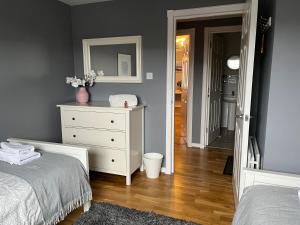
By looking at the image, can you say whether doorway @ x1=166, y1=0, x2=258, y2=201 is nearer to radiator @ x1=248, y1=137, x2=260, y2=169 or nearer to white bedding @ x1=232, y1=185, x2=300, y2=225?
radiator @ x1=248, y1=137, x2=260, y2=169

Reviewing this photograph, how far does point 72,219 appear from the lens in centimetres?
216

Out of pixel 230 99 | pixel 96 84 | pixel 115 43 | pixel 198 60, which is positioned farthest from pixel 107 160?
pixel 230 99

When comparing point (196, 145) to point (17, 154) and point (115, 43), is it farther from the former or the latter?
point (17, 154)

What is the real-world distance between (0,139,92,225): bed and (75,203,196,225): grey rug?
0.40ft

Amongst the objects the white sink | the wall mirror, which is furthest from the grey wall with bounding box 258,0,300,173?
the white sink

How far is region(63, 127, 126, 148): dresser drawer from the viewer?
2748 millimetres

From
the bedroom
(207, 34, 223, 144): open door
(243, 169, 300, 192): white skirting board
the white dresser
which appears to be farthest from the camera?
(207, 34, 223, 144): open door

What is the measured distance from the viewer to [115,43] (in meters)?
3.10

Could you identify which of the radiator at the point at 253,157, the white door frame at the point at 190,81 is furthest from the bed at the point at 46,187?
the white door frame at the point at 190,81

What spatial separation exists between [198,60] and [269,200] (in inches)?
122

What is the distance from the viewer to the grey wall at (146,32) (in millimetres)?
2891

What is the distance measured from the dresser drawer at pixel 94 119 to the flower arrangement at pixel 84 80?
460 millimetres

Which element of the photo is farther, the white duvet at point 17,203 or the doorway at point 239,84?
the doorway at point 239,84

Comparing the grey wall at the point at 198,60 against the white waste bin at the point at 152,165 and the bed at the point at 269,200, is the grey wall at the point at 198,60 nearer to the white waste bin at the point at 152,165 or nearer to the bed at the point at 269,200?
the white waste bin at the point at 152,165
